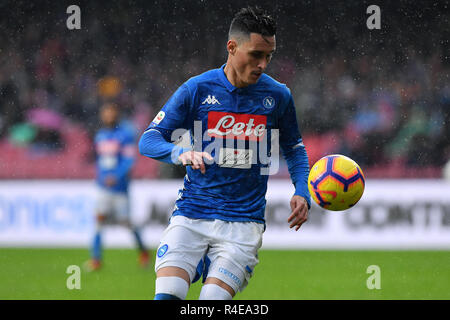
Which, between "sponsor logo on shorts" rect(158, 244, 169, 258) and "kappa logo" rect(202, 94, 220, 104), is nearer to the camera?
"sponsor logo on shorts" rect(158, 244, 169, 258)

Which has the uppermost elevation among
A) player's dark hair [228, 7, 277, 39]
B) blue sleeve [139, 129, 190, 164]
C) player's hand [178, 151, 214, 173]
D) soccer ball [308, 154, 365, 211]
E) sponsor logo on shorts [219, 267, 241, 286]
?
player's dark hair [228, 7, 277, 39]

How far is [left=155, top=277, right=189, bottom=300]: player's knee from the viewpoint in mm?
3385

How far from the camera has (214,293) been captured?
343 cm

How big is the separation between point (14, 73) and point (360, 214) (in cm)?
663

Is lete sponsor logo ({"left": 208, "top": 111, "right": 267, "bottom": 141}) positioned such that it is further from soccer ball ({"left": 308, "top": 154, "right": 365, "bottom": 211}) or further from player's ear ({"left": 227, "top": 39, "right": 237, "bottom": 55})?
soccer ball ({"left": 308, "top": 154, "right": 365, "bottom": 211})

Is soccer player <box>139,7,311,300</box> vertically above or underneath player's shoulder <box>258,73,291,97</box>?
underneath

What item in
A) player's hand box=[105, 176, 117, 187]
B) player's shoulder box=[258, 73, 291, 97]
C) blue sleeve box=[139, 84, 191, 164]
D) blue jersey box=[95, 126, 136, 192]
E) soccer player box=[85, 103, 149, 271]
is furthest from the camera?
player's hand box=[105, 176, 117, 187]

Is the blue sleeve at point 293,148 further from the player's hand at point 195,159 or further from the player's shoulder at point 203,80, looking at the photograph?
the player's hand at point 195,159

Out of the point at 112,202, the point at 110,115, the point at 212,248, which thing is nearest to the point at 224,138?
the point at 212,248

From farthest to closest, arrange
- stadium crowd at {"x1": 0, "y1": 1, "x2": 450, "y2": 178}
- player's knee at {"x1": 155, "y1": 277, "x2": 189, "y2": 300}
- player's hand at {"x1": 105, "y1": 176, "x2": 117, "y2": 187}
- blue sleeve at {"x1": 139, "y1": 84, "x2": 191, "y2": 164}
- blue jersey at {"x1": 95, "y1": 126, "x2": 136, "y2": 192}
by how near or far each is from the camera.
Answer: stadium crowd at {"x1": 0, "y1": 1, "x2": 450, "y2": 178}
player's hand at {"x1": 105, "y1": 176, "x2": 117, "y2": 187}
blue jersey at {"x1": 95, "y1": 126, "x2": 136, "y2": 192}
blue sleeve at {"x1": 139, "y1": 84, "x2": 191, "y2": 164}
player's knee at {"x1": 155, "y1": 277, "x2": 189, "y2": 300}

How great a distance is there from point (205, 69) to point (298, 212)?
7778mm

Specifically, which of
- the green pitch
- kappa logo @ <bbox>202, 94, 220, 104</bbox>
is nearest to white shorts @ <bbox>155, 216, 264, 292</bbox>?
kappa logo @ <bbox>202, 94, 220, 104</bbox>

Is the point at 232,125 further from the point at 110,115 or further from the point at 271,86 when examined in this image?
Answer: the point at 110,115

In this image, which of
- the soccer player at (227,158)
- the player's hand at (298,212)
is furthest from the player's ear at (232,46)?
the player's hand at (298,212)
